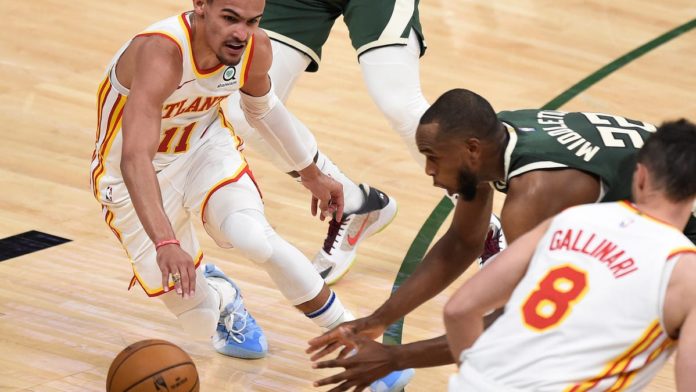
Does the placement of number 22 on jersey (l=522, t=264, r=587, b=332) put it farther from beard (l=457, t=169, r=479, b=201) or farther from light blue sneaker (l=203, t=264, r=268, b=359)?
light blue sneaker (l=203, t=264, r=268, b=359)

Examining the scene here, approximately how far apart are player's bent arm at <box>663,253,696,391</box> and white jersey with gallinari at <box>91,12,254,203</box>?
89.8 inches

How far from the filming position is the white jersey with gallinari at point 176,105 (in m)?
4.63

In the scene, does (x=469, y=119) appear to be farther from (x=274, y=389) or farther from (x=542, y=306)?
(x=274, y=389)

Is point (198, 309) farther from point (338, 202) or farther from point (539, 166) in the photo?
point (539, 166)

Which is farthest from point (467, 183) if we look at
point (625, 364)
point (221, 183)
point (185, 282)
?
point (221, 183)

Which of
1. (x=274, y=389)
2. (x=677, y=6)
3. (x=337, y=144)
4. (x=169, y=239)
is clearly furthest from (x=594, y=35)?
(x=169, y=239)

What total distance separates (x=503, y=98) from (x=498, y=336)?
227 inches

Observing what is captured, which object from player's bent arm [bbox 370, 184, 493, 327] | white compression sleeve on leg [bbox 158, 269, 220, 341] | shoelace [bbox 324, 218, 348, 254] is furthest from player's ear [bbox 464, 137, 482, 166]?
shoelace [bbox 324, 218, 348, 254]

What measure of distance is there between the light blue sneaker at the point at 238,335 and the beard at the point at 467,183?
1596 millimetres

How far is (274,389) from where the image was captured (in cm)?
500

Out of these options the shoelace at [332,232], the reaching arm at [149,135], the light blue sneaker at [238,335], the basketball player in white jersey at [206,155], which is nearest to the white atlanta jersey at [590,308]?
the reaching arm at [149,135]

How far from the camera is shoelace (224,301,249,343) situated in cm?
527

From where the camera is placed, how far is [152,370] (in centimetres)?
432

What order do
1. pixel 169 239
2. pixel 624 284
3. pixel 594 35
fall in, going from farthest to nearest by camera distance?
1. pixel 594 35
2. pixel 169 239
3. pixel 624 284
